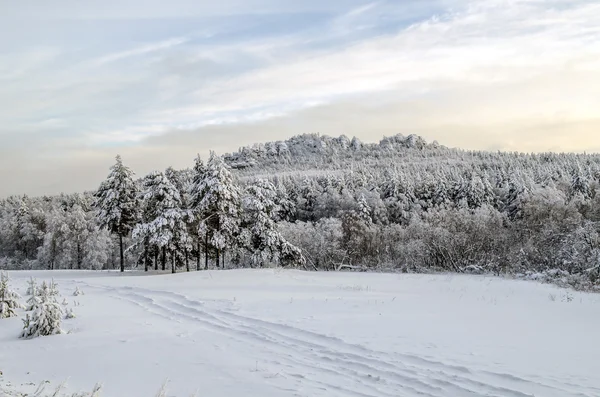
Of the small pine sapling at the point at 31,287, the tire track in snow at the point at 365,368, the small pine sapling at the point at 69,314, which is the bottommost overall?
the small pine sapling at the point at 69,314

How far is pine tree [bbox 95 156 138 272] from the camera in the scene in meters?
41.8

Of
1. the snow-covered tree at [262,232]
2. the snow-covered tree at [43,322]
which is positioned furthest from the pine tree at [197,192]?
the snow-covered tree at [43,322]

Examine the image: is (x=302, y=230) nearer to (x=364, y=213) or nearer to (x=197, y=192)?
(x=364, y=213)

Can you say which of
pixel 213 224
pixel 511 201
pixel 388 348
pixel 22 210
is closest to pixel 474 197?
pixel 511 201

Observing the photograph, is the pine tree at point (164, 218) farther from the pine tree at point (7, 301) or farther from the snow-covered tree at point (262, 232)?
the pine tree at point (7, 301)

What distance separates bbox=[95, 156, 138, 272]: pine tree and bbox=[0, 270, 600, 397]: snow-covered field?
83.0ft

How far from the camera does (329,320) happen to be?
13.2m

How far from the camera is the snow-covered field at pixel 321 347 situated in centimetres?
794

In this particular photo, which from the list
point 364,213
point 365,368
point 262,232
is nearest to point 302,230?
point 364,213

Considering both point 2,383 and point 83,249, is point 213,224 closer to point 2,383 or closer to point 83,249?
point 2,383

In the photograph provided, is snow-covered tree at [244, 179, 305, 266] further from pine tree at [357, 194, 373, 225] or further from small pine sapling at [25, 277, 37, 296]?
pine tree at [357, 194, 373, 225]

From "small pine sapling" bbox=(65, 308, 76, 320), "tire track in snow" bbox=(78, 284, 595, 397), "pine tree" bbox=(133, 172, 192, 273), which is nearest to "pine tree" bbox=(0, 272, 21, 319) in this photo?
"small pine sapling" bbox=(65, 308, 76, 320)

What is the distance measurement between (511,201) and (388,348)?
228 feet

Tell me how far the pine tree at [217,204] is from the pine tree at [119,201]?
27.1ft
